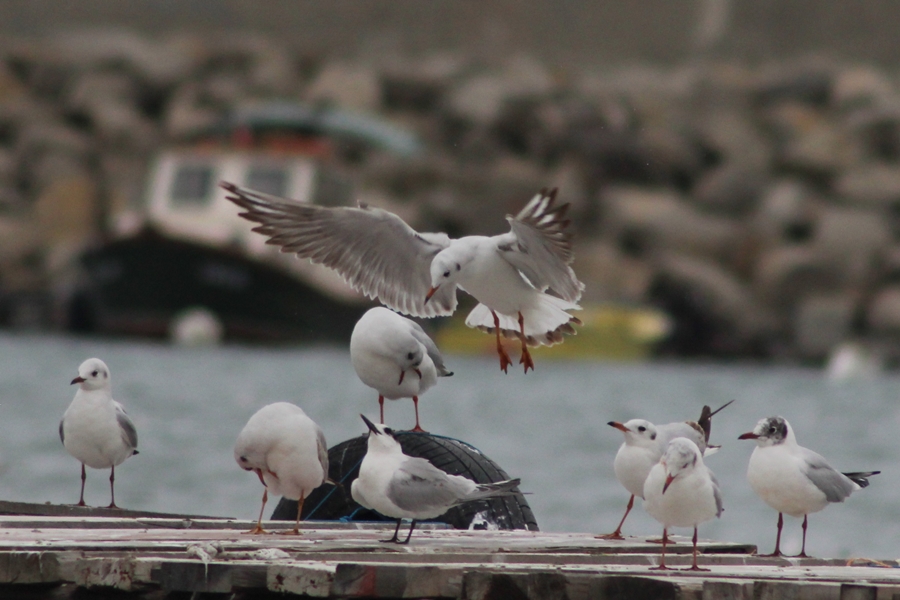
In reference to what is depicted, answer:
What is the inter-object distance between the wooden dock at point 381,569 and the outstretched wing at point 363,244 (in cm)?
204

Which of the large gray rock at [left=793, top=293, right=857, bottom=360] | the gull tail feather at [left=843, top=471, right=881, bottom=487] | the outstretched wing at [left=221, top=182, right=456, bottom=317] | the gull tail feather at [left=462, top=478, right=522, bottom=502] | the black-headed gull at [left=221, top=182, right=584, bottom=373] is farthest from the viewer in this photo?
the large gray rock at [left=793, top=293, right=857, bottom=360]

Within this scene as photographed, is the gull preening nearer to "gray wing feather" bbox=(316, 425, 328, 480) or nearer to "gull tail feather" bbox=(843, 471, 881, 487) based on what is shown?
"gray wing feather" bbox=(316, 425, 328, 480)

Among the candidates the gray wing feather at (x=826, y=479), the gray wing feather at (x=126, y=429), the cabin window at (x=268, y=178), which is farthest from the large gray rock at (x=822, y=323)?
the gray wing feather at (x=826, y=479)

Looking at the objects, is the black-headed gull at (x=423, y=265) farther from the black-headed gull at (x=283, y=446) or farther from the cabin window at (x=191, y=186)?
the cabin window at (x=191, y=186)

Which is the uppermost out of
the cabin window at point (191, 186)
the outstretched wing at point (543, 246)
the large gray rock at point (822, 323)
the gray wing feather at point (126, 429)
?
the cabin window at point (191, 186)

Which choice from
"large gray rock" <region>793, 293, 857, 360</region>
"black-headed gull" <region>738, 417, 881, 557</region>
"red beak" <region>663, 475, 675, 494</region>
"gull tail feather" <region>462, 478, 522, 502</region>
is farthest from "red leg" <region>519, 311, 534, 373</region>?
"large gray rock" <region>793, 293, 857, 360</region>

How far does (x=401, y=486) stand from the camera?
5.07 metres

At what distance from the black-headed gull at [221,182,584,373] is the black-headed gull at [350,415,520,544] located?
1403mm

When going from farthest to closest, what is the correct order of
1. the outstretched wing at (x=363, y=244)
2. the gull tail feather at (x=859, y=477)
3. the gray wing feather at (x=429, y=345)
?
the outstretched wing at (x=363, y=244), the gray wing feather at (x=429, y=345), the gull tail feather at (x=859, y=477)

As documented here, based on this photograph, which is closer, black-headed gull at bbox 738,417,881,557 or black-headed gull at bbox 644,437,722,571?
black-headed gull at bbox 644,437,722,571

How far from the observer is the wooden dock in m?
4.38

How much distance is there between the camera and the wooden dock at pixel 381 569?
438 cm

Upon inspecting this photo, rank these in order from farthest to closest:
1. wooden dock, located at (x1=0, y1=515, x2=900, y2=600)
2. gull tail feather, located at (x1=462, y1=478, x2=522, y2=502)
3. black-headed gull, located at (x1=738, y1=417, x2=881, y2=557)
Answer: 1. black-headed gull, located at (x1=738, y1=417, x2=881, y2=557)
2. gull tail feather, located at (x1=462, y1=478, x2=522, y2=502)
3. wooden dock, located at (x1=0, y1=515, x2=900, y2=600)

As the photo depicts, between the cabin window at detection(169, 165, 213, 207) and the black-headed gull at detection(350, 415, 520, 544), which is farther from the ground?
the cabin window at detection(169, 165, 213, 207)
